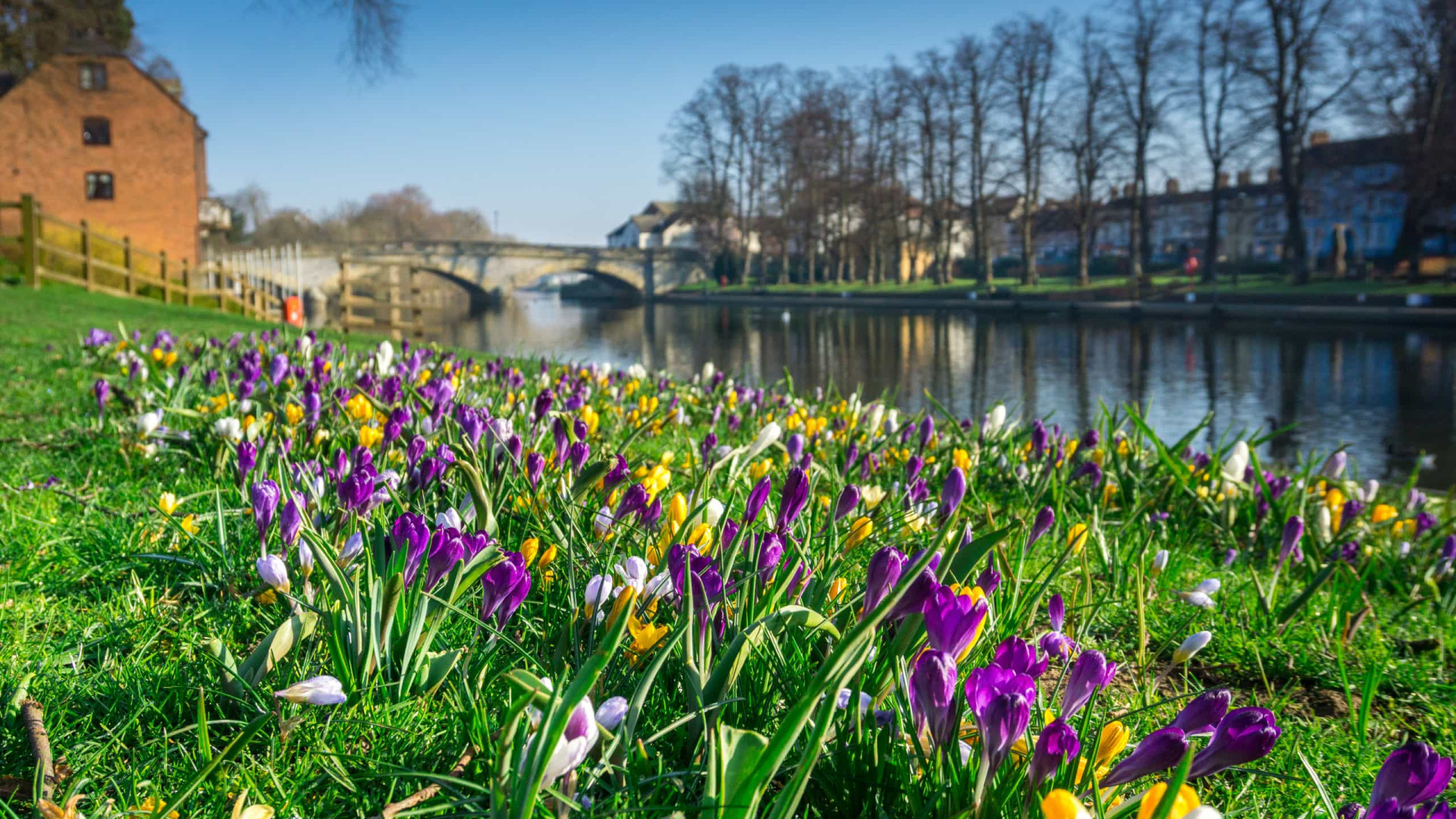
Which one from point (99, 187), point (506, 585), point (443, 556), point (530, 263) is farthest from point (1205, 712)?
point (530, 263)

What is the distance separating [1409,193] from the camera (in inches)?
1389

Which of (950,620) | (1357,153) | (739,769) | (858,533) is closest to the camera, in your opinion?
(739,769)

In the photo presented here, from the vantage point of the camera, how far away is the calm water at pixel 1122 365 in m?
14.1

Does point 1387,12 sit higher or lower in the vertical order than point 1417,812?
higher

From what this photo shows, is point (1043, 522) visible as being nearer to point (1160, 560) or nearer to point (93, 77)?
point (1160, 560)

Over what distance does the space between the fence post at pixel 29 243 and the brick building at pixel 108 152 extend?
66.2 feet

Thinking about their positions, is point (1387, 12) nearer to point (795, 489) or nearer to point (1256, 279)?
point (1256, 279)

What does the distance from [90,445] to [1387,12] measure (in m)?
40.0

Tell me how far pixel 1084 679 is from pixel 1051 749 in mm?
155

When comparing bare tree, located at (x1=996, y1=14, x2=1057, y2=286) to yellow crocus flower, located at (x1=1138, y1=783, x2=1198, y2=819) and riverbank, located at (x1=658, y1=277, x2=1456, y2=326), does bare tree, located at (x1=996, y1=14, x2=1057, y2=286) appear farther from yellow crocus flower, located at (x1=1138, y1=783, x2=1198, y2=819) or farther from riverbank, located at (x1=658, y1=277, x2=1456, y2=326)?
yellow crocus flower, located at (x1=1138, y1=783, x2=1198, y2=819)

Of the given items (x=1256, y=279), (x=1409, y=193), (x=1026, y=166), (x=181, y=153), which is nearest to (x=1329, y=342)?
(x=1409, y=193)

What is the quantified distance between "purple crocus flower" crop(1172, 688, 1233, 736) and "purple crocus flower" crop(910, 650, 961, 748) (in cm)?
25

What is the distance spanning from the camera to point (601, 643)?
1188 millimetres

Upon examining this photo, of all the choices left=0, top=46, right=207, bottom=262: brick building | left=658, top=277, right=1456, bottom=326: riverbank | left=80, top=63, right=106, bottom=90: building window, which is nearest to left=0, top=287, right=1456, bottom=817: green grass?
left=658, top=277, right=1456, bottom=326: riverbank
